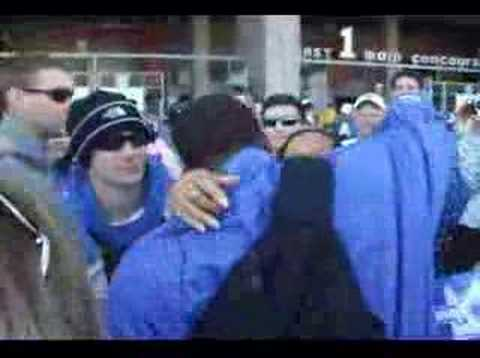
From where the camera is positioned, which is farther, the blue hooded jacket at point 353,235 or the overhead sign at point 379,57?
the blue hooded jacket at point 353,235

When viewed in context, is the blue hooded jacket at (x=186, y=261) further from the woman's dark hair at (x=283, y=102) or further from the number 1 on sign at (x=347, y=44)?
the number 1 on sign at (x=347, y=44)

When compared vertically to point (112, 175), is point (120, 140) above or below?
above

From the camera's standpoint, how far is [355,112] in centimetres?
900

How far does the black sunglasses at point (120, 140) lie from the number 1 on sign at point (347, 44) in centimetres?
107

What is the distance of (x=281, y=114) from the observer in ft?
29.6

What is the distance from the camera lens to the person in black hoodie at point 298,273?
905 centimetres

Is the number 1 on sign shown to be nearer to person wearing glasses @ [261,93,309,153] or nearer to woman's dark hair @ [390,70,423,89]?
woman's dark hair @ [390,70,423,89]

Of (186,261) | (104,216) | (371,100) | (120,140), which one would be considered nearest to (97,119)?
(120,140)

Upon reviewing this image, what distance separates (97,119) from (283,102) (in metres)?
Result: 0.93

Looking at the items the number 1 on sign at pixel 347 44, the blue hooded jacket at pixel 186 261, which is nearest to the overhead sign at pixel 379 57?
the number 1 on sign at pixel 347 44

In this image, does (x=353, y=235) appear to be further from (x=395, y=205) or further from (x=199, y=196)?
(x=199, y=196)

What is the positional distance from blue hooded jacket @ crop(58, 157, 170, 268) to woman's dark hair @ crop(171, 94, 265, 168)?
0.18m

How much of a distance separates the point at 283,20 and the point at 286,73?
27 cm
